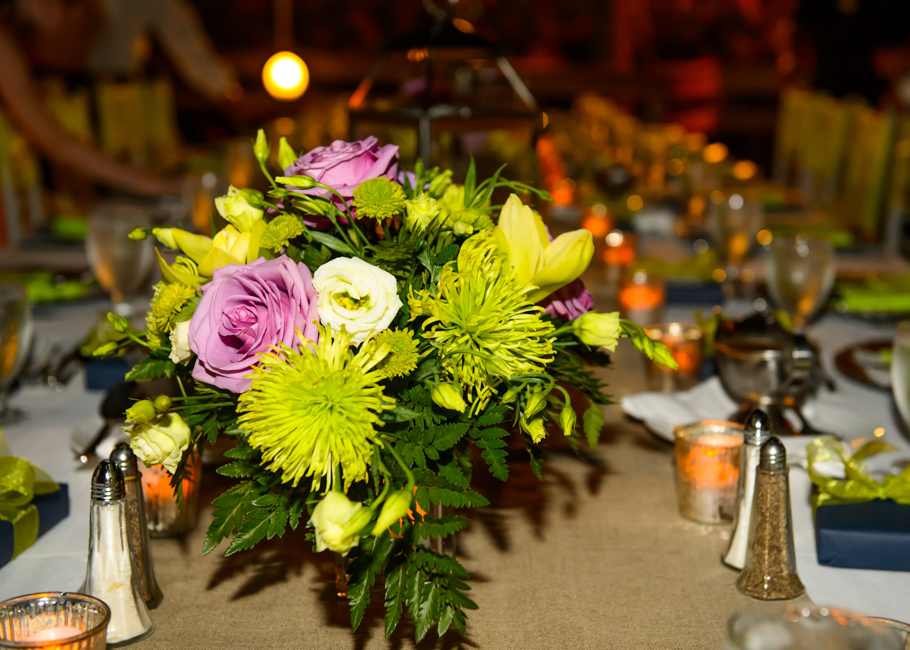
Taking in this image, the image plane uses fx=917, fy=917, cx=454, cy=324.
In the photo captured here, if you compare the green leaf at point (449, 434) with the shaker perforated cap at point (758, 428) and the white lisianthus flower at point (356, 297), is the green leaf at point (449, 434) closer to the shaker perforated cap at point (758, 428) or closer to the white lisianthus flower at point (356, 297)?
the white lisianthus flower at point (356, 297)

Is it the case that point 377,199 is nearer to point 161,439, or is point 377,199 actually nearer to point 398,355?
point 398,355

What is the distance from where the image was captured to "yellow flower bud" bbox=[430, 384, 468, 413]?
0.66 meters

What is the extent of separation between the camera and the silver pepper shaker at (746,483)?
33.5 inches

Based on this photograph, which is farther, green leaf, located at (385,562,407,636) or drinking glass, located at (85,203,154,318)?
drinking glass, located at (85,203,154,318)

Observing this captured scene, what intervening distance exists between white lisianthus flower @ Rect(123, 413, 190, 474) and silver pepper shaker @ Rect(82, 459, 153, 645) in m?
0.07

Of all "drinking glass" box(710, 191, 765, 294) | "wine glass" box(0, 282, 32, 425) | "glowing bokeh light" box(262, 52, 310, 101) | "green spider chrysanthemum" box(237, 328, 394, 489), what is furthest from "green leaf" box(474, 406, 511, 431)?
"glowing bokeh light" box(262, 52, 310, 101)

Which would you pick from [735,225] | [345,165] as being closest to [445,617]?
[345,165]

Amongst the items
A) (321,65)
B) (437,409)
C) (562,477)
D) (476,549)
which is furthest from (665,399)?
(321,65)

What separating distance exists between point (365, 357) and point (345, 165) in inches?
7.2

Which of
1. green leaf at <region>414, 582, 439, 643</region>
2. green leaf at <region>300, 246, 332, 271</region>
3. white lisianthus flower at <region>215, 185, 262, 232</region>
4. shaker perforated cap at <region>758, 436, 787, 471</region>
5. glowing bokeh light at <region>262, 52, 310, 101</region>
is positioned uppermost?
glowing bokeh light at <region>262, 52, 310, 101</region>

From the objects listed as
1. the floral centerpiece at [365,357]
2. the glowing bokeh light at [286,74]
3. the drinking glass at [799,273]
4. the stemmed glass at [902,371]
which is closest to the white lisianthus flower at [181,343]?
the floral centerpiece at [365,357]

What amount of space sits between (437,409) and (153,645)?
30cm

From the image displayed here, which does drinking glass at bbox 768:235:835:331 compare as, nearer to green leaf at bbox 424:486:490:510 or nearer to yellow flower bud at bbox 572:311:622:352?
yellow flower bud at bbox 572:311:622:352

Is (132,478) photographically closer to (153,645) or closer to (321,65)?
(153,645)
